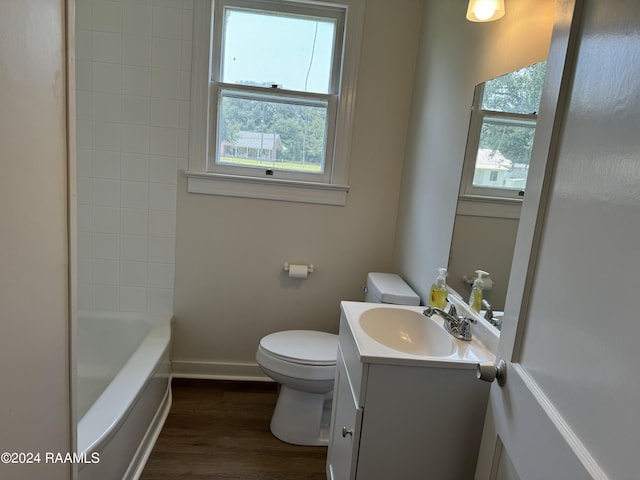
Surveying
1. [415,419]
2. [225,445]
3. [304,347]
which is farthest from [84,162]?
[415,419]

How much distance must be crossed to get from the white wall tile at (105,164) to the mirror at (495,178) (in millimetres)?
1824

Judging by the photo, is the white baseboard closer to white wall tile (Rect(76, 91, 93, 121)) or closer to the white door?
white wall tile (Rect(76, 91, 93, 121))

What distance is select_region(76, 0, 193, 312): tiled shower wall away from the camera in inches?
86.3

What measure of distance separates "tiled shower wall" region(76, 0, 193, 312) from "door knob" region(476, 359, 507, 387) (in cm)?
192

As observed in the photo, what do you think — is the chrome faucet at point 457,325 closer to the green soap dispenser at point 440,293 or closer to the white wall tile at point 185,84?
the green soap dispenser at point 440,293

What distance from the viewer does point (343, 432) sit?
4.68 ft

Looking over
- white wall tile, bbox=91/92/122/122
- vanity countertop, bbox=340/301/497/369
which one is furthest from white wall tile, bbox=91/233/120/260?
vanity countertop, bbox=340/301/497/369

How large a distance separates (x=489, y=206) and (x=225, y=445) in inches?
63.8

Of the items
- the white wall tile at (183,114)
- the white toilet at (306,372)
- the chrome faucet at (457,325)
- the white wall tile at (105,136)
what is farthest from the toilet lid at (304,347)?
the white wall tile at (105,136)

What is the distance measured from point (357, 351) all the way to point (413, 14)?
194cm

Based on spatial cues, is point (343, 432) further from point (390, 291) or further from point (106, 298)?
point (106, 298)

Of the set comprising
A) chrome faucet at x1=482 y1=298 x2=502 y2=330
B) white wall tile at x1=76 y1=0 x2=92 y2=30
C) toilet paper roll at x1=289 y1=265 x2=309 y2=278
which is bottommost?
toilet paper roll at x1=289 y1=265 x2=309 y2=278

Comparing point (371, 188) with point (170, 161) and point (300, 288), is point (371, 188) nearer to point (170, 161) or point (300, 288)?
point (300, 288)

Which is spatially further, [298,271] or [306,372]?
[298,271]
